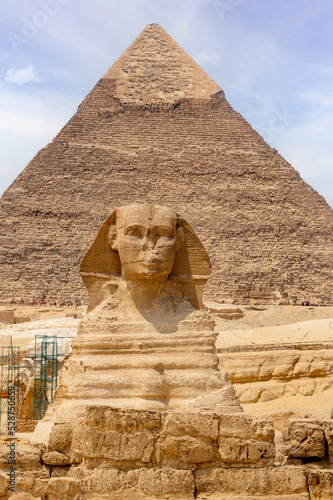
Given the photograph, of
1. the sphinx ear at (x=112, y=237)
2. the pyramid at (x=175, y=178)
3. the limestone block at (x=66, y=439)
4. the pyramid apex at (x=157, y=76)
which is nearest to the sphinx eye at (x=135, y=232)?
the sphinx ear at (x=112, y=237)

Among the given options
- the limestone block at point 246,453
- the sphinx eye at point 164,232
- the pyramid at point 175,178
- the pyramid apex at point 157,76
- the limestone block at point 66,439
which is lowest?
the limestone block at point 246,453

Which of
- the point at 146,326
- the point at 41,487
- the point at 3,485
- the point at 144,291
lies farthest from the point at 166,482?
the point at 144,291

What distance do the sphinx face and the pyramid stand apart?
75.5 m

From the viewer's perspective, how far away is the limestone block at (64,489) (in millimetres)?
2199

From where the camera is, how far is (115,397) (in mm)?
3420

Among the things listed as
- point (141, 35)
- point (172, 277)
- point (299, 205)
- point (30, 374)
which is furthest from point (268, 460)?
point (141, 35)

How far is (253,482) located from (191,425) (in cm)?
20

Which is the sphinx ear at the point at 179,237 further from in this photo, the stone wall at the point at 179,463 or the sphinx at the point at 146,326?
the stone wall at the point at 179,463

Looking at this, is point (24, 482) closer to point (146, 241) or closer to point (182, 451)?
point (182, 451)

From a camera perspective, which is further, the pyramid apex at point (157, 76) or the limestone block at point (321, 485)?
the pyramid apex at point (157, 76)

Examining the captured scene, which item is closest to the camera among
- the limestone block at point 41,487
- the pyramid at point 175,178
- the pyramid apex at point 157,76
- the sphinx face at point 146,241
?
the limestone block at point 41,487

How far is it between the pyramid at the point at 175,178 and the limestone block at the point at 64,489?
253 feet

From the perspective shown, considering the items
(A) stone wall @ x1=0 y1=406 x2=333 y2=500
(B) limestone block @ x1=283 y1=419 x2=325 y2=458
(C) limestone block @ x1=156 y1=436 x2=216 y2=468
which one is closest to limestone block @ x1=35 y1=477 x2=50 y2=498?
(A) stone wall @ x1=0 y1=406 x2=333 y2=500

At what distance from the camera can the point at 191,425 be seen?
7.29 ft
